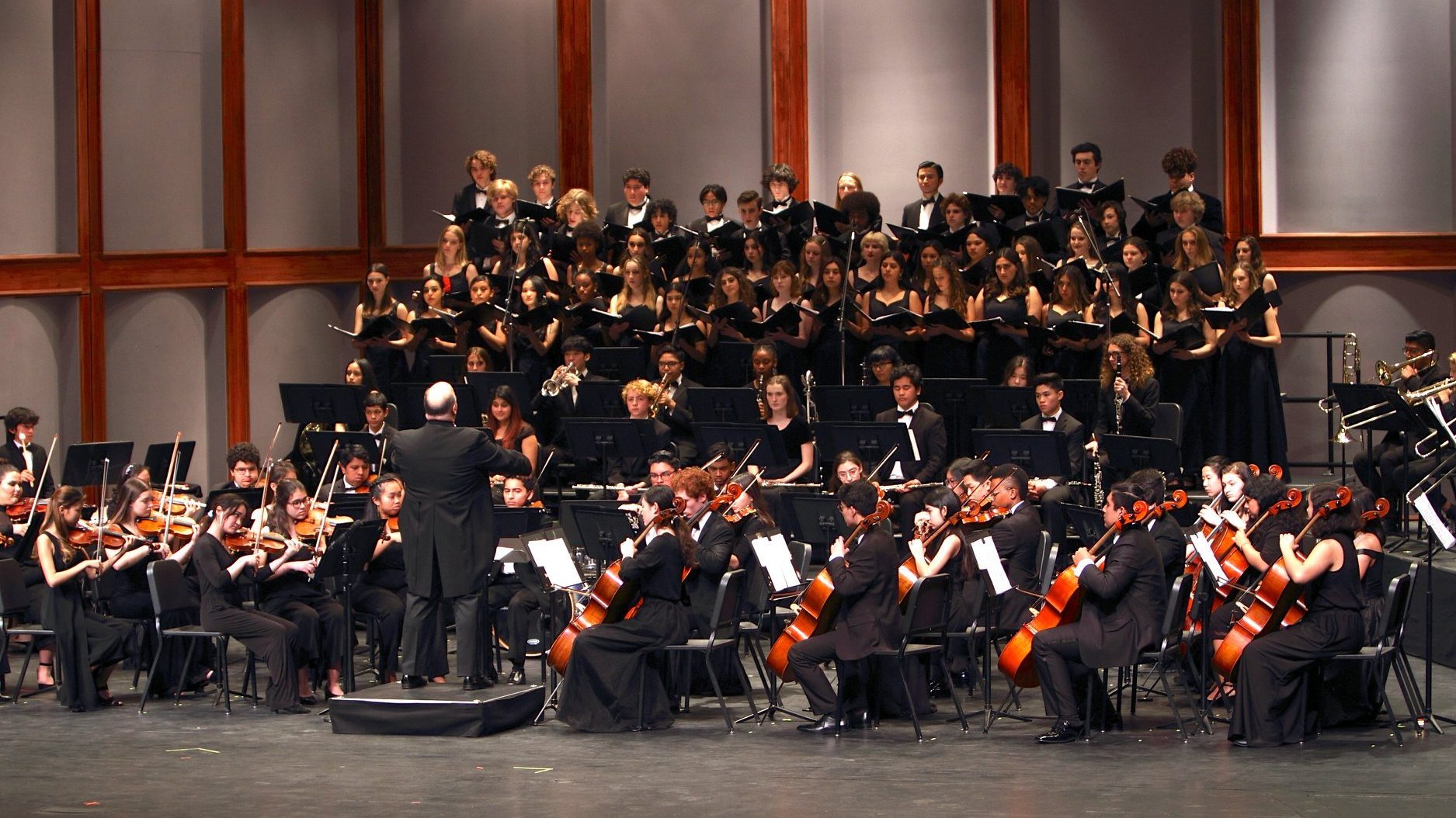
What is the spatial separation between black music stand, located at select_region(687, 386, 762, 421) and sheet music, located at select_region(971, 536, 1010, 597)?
2.80 m

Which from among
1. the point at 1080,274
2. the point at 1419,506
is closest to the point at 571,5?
the point at 1080,274

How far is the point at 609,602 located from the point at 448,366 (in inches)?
175

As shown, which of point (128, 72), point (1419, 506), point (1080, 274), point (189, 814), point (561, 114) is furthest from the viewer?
point (561, 114)

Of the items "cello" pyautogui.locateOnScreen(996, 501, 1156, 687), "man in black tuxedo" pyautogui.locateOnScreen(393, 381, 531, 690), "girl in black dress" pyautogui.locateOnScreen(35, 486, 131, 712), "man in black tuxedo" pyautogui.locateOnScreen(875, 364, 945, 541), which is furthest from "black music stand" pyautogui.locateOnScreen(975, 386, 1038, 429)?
"girl in black dress" pyautogui.locateOnScreen(35, 486, 131, 712)

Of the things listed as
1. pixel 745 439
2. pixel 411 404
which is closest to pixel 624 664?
pixel 745 439

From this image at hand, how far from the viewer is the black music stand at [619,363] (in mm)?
11688

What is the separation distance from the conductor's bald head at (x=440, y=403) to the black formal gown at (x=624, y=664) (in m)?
1.07

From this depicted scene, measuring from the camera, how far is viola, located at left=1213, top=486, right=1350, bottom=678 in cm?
762

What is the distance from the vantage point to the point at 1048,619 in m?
7.81

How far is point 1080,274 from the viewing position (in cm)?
1120

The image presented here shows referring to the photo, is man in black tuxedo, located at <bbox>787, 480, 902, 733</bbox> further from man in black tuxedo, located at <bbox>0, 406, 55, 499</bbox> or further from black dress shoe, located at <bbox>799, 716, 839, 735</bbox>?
man in black tuxedo, located at <bbox>0, 406, 55, 499</bbox>

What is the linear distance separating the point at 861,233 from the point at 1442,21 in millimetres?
5001

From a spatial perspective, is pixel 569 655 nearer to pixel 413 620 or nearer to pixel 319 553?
pixel 413 620

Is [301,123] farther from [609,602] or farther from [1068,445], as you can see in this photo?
[609,602]
